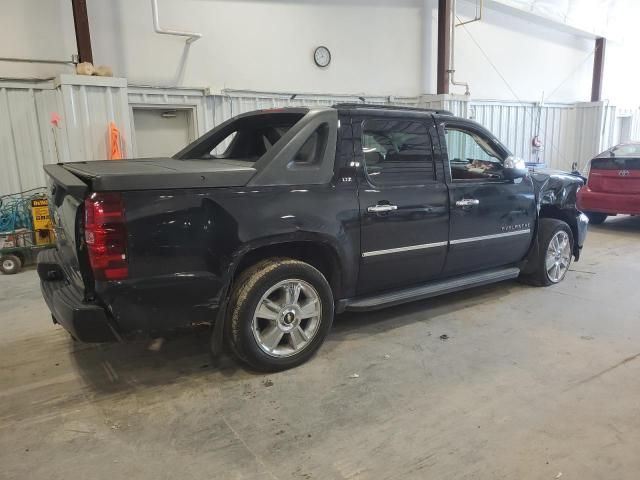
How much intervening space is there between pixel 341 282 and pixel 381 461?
1.36 metres

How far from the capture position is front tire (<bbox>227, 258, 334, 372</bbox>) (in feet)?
9.67

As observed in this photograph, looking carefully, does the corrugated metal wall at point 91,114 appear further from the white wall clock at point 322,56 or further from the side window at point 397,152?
the side window at point 397,152

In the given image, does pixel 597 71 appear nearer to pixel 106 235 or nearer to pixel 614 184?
pixel 614 184

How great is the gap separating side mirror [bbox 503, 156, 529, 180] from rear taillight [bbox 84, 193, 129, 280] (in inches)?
126

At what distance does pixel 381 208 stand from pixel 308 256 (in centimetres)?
62

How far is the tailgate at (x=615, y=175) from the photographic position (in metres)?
7.52

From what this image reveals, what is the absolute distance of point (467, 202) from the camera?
3969 millimetres

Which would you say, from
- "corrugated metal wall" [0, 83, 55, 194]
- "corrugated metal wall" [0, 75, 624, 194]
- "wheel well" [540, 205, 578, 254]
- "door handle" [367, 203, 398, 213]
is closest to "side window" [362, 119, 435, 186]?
"door handle" [367, 203, 398, 213]

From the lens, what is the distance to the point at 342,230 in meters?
3.27

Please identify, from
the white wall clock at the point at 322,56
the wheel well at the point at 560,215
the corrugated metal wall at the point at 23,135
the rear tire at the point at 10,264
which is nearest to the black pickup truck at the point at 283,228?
the wheel well at the point at 560,215

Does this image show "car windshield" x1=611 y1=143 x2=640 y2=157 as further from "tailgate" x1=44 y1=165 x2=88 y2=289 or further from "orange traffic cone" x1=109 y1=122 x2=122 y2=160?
"tailgate" x1=44 y1=165 x2=88 y2=289

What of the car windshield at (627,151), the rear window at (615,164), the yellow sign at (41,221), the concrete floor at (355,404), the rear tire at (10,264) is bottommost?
the concrete floor at (355,404)

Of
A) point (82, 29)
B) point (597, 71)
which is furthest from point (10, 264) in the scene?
point (597, 71)

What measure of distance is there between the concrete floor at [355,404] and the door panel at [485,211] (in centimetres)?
57
